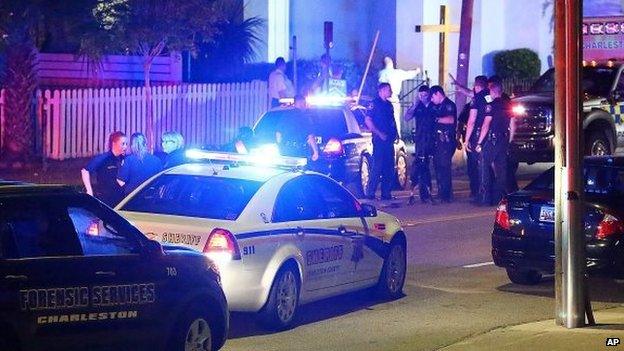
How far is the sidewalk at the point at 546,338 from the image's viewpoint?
10225 millimetres

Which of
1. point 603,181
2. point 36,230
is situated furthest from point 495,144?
point 36,230

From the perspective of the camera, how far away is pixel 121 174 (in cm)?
1395

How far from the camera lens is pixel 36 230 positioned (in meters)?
8.30

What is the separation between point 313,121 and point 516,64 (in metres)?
15.3

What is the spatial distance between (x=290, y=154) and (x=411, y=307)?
→ 6.82m

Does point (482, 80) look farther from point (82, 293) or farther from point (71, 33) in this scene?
point (82, 293)

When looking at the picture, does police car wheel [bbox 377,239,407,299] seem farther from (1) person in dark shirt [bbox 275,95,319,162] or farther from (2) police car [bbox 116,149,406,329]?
(1) person in dark shirt [bbox 275,95,319,162]

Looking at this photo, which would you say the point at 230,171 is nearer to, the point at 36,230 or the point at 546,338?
the point at 546,338

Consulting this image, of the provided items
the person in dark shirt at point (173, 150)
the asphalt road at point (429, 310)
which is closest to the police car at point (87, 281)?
the asphalt road at point (429, 310)

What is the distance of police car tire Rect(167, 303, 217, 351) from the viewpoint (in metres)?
9.16

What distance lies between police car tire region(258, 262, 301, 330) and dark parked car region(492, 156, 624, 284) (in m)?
2.83

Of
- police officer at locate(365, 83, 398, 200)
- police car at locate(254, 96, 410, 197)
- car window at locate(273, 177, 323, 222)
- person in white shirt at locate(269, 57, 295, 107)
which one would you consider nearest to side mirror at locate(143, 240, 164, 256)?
car window at locate(273, 177, 323, 222)

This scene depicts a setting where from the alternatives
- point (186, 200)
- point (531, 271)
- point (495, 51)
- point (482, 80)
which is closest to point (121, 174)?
point (186, 200)

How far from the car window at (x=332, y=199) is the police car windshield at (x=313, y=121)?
23.5ft
